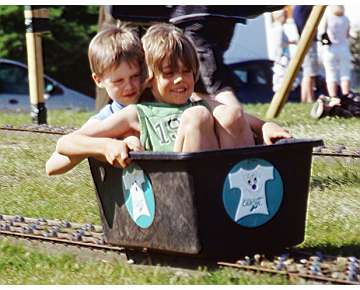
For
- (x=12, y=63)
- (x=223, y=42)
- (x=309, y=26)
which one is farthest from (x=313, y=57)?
(x=12, y=63)

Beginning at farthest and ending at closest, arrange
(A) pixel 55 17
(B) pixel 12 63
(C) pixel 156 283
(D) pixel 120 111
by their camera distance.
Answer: (A) pixel 55 17, (B) pixel 12 63, (D) pixel 120 111, (C) pixel 156 283

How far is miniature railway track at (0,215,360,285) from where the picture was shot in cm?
390

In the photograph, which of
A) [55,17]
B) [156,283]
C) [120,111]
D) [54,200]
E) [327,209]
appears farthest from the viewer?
[55,17]

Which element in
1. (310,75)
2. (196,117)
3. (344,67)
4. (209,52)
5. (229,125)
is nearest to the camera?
(196,117)

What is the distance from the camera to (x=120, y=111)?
427cm

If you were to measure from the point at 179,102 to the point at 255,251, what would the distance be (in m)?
0.71

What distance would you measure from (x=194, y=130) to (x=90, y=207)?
63.5 inches

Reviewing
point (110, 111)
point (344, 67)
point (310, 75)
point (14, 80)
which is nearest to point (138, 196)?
point (110, 111)

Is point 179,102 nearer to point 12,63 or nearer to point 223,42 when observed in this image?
point 223,42

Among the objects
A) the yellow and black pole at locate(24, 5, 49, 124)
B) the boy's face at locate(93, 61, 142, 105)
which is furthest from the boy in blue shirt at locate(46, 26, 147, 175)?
the yellow and black pole at locate(24, 5, 49, 124)

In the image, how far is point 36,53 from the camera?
30.0 ft

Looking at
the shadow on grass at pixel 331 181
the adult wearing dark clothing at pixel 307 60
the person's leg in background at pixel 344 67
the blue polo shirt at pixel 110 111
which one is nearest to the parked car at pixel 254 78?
the adult wearing dark clothing at pixel 307 60

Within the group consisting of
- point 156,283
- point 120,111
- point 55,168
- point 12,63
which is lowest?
point 12,63

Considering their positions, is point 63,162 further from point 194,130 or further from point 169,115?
point 194,130
